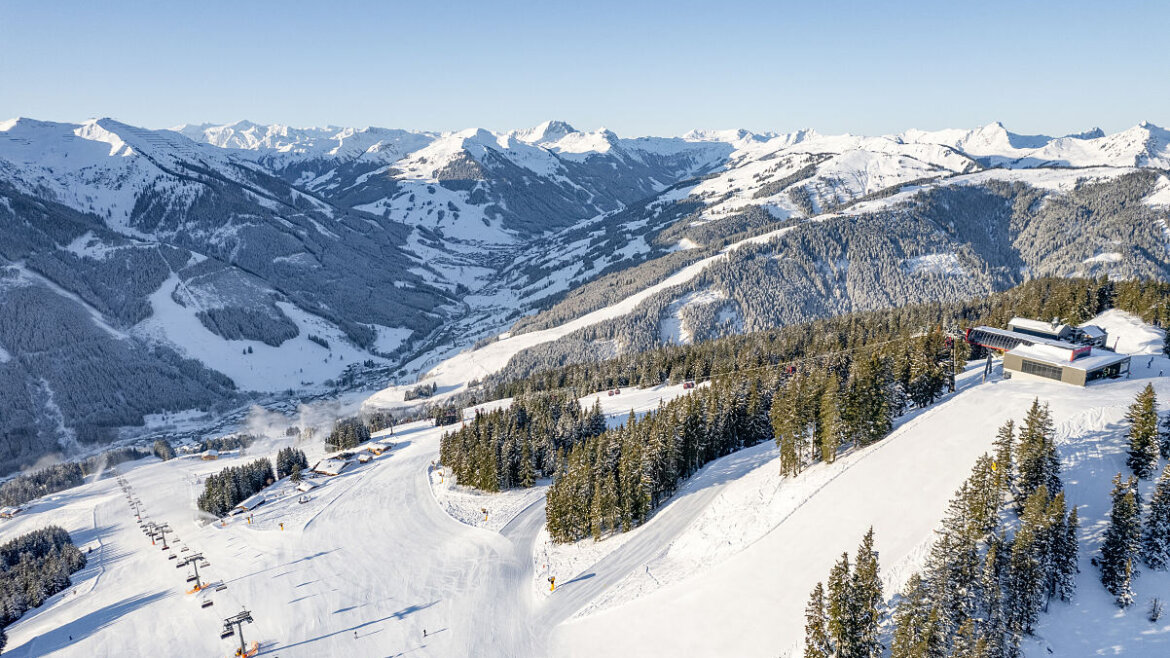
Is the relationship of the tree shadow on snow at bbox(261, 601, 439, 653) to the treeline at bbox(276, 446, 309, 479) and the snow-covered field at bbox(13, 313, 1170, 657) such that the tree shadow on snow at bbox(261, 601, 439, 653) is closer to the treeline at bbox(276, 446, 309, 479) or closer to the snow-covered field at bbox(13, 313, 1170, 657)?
the snow-covered field at bbox(13, 313, 1170, 657)

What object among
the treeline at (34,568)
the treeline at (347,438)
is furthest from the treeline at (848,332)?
the treeline at (34,568)

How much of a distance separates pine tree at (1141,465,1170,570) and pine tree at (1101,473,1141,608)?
147cm

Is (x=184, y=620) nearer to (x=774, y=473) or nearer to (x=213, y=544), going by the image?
(x=213, y=544)

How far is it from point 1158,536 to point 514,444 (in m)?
67.5

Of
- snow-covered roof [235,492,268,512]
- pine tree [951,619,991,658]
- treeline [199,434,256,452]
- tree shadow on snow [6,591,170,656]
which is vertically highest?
pine tree [951,619,991,658]

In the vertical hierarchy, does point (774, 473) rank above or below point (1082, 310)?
below

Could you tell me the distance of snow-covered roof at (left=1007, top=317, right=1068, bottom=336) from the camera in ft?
255

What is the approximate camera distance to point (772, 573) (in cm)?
4825

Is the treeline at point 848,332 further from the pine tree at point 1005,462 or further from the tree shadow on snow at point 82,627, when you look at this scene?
the tree shadow on snow at point 82,627

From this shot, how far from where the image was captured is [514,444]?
3339 inches

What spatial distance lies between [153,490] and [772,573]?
122991mm

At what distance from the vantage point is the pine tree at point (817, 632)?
121ft

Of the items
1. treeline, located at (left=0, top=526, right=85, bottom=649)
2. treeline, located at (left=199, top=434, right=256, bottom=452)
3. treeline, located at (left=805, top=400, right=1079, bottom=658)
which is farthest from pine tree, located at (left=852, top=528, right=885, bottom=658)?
treeline, located at (left=199, top=434, right=256, bottom=452)

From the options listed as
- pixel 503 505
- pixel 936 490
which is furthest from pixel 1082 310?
pixel 503 505
